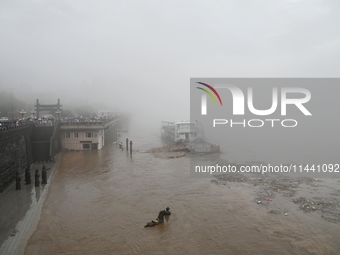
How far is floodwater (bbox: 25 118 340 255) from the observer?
12.0 metres

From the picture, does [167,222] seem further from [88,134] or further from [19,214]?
[88,134]

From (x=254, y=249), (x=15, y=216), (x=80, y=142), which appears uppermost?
(x=80, y=142)

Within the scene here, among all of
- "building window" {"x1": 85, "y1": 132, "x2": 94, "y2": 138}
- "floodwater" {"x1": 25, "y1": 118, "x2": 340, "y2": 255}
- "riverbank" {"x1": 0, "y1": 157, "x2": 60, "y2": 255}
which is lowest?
"floodwater" {"x1": 25, "y1": 118, "x2": 340, "y2": 255}

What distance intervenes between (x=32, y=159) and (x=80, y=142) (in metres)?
9.15

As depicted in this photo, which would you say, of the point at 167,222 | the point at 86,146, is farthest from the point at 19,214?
the point at 86,146

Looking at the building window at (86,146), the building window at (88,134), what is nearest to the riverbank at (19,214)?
the building window at (86,146)

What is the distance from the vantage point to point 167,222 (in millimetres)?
14492

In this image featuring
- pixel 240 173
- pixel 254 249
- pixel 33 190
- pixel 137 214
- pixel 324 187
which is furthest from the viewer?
pixel 240 173

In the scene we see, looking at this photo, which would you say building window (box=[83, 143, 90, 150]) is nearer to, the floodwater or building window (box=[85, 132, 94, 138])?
building window (box=[85, 132, 94, 138])

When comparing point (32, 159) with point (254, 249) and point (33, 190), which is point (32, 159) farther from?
point (254, 249)

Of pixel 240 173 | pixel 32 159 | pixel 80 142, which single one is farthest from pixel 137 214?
pixel 80 142

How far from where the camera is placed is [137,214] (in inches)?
617

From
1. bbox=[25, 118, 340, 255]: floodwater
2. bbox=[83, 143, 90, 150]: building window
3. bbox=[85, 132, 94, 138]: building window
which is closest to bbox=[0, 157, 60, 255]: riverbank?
bbox=[25, 118, 340, 255]: floodwater

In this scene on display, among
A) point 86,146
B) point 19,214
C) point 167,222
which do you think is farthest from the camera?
point 86,146
